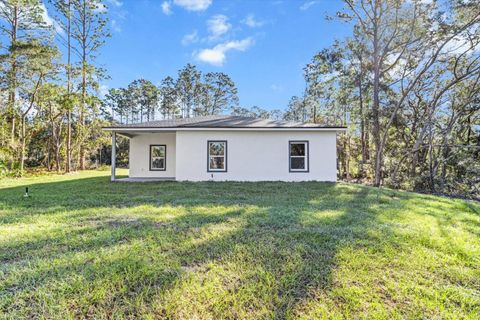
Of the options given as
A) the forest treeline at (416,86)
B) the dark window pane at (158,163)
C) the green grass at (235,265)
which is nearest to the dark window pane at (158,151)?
the dark window pane at (158,163)

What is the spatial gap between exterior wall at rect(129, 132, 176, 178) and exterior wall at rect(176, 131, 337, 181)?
2382 millimetres

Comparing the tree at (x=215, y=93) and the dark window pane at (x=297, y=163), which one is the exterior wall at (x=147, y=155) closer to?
the dark window pane at (x=297, y=163)

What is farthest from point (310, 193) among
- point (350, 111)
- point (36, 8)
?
point (36, 8)

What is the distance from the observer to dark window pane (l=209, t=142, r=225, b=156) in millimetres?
10876

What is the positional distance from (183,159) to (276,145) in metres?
4.12

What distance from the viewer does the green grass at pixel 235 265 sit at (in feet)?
6.95

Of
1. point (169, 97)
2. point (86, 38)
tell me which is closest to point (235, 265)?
point (86, 38)

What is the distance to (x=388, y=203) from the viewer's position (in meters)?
6.79

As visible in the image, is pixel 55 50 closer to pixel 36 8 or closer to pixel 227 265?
pixel 36 8

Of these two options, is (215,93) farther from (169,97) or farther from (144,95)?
(144,95)

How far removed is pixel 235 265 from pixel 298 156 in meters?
8.56

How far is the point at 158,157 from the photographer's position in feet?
43.0

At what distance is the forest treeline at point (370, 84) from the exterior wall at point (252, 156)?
474 centimetres

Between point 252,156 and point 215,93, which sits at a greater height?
point 215,93
